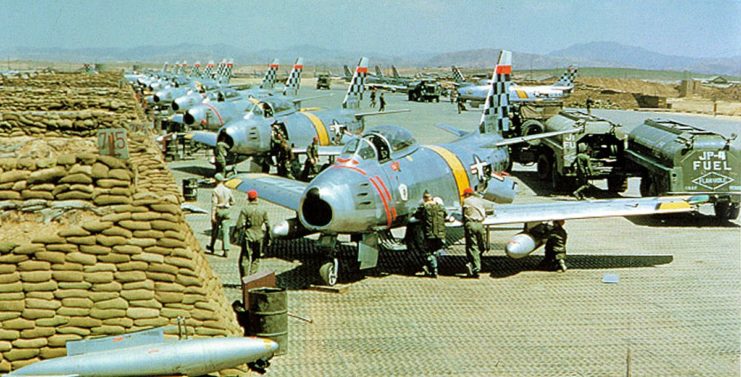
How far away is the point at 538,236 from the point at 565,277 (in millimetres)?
1064

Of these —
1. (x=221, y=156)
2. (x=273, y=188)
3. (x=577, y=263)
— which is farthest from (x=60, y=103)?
(x=577, y=263)

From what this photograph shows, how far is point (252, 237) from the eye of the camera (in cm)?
1247

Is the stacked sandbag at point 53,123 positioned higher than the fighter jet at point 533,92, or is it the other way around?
the stacked sandbag at point 53,123

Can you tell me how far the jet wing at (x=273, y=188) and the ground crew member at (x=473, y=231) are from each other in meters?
3.17

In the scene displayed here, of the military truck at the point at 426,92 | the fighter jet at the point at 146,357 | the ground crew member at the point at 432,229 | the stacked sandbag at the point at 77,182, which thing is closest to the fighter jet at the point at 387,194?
the ground crew member at the point at 432,229

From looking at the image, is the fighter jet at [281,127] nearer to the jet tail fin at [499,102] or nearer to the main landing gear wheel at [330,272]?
the jet tail fin at [499,102]

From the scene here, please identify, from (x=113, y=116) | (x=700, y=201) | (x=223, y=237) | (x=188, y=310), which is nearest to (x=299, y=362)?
(x=188, y=310)

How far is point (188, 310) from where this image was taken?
331 inches

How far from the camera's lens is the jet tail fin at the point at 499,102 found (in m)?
19.5

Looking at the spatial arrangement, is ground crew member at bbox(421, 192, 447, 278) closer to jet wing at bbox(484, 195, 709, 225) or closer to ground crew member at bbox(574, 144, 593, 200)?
jet wing at bbox(484, 195, 709, 225)

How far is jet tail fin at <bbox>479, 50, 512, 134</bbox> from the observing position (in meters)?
19.5

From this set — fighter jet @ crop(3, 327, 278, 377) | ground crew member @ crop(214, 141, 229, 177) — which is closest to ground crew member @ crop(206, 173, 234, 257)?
fighter jet @ crop(3, 327, 278, 377)

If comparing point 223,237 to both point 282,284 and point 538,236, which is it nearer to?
point 282,284

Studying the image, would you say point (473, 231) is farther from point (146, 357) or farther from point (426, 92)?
point (426, 92)
